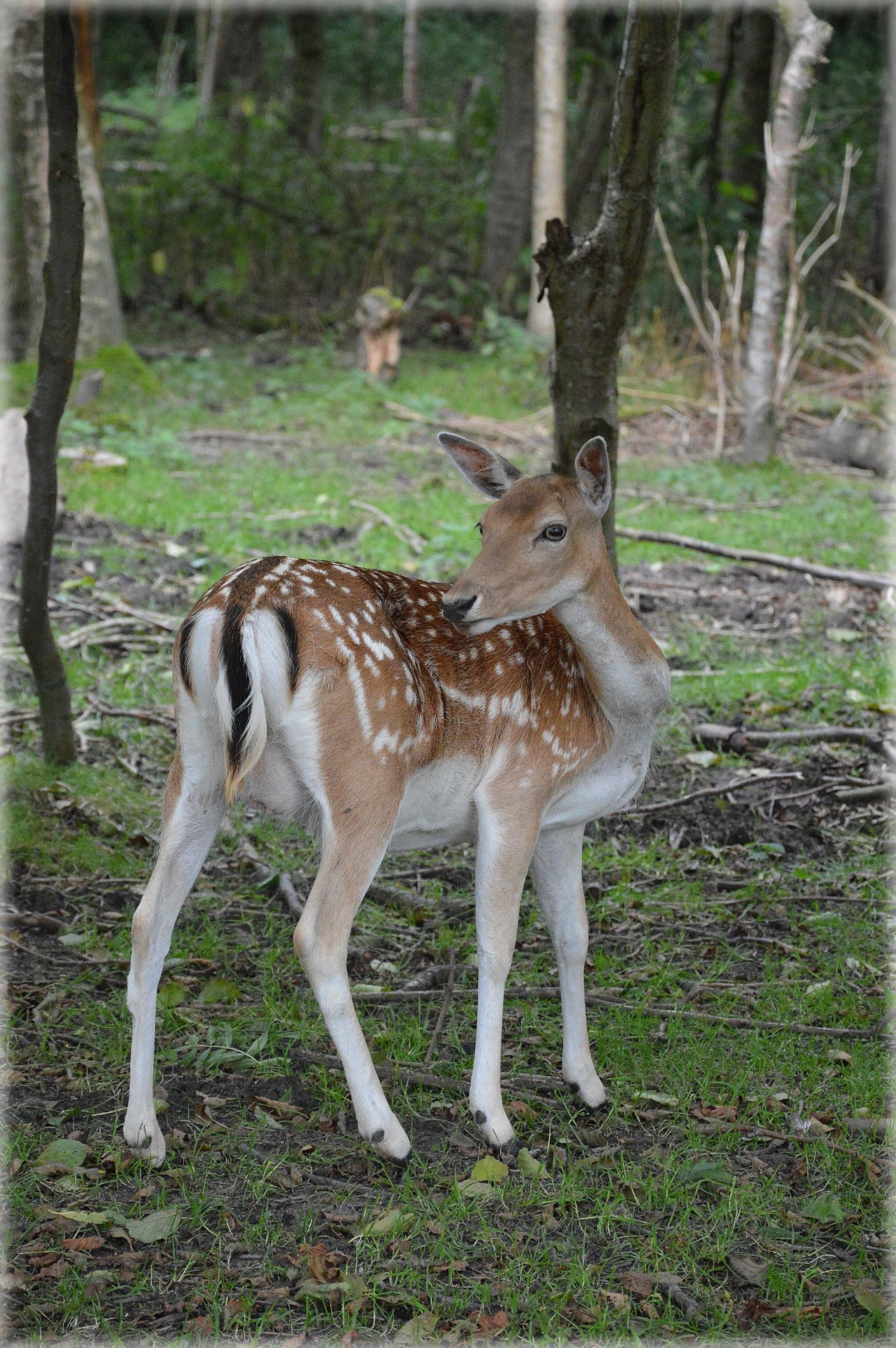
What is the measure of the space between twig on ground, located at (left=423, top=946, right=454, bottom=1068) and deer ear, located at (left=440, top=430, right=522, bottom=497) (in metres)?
1.32

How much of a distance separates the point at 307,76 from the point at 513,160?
375cm

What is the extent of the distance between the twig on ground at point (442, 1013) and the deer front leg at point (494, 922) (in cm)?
27

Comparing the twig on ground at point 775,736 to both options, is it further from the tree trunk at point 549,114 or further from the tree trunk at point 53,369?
the tree trunk at point 549,114

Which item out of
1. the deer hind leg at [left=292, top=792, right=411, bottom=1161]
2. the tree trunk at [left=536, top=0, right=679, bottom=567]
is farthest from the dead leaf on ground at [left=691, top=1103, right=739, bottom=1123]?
the tree trunk at [left=536, top=0, right=679, bottom=567]

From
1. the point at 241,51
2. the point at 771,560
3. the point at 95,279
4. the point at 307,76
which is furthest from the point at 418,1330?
the point at 241,51

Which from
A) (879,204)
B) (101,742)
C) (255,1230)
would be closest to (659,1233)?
(255,1230)

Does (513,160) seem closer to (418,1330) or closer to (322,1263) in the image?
(322,1263)

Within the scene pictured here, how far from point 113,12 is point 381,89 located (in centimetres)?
623

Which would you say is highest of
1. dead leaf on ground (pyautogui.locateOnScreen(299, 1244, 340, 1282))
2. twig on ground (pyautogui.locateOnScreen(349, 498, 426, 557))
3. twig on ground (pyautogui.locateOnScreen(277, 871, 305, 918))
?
twig on ground (pyautogui.locateOnScreen(349, 498, 426, 557))

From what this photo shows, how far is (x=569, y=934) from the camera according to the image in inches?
135

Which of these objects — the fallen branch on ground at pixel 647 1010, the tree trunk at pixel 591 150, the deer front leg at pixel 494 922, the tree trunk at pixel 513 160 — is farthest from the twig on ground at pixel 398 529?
the tree trunk at pixel 513 160

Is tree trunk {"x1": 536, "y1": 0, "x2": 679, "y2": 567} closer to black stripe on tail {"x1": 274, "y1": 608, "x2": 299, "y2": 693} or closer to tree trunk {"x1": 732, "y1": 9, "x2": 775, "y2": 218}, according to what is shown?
black stripe on tail {"x1": 274, "y1": 608, "x2": 299, "y2": 693}

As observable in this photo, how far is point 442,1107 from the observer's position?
3.24 m

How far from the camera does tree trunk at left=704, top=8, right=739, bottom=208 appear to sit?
12.4m
